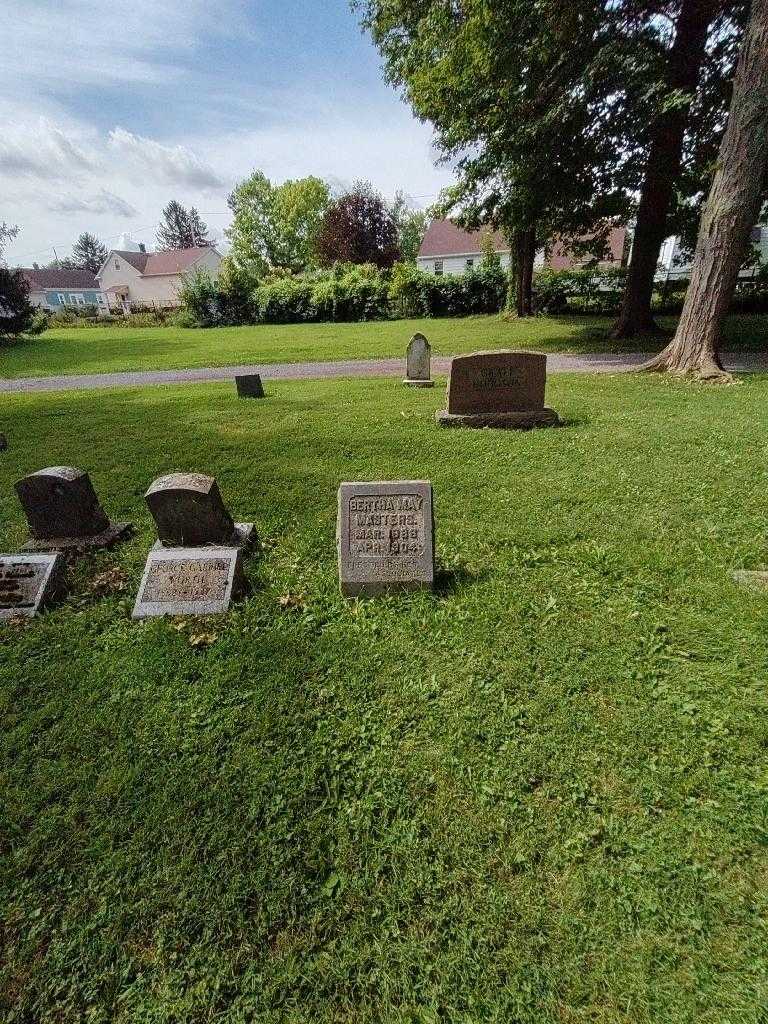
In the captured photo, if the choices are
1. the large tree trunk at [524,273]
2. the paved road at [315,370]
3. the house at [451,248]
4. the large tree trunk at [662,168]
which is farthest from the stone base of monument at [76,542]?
the house at [451,248]

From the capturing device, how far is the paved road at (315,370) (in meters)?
12.8

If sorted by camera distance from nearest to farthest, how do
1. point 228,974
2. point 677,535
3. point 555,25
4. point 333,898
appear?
point 228,974 → point 333,898 → point 677,535 → point 555,25

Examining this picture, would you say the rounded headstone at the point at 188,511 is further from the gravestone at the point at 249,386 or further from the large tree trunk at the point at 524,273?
the large tree trunk at the point at 524,273

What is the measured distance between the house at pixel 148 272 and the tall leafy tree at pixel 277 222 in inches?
203

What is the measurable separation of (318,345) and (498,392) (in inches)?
535

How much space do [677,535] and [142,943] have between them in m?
4.61

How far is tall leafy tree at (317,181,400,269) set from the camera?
4778cm

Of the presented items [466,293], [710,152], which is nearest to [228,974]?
[710,152]

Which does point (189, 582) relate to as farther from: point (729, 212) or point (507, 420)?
point (729, 212)

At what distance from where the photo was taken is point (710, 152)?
1405cm

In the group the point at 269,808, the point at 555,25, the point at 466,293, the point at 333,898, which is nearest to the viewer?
the point at 333,898

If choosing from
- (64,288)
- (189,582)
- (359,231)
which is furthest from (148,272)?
(189,582)

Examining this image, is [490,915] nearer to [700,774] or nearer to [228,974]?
[228,974]

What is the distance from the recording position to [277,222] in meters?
58.7
